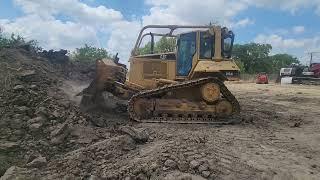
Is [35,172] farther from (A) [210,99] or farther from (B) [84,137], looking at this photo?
(A) [210,99]

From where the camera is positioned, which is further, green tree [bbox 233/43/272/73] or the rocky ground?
green tree [bbox 233/43/272/73]

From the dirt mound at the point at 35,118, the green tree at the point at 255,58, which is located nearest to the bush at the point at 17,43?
the dirt mound at the point at 35,118

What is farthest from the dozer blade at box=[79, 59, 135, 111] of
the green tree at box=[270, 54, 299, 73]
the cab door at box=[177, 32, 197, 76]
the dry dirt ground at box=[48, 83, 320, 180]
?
the green tree at box=[270, 54, 299, 73]

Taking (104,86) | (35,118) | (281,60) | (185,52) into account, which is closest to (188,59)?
(185,52)

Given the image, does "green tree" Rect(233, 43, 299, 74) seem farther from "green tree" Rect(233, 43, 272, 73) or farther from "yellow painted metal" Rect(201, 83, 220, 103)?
"yellow painted metal" Rect(201, 83, 220, 103)

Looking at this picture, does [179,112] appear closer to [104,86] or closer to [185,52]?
[185,52]

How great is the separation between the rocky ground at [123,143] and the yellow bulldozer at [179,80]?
0.61m

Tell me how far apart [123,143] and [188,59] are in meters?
5.11

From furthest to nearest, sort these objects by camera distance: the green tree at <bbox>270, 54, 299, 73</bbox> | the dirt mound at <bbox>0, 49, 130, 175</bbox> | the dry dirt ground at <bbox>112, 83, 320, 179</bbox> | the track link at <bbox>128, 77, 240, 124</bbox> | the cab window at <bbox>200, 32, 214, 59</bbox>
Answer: the green tree at <bbox>270, 54, 299, 73</bbox> → the cab window at <bbox>200, 32, 214, 59</bbox> → the track link at <bbox>128, 77, 240, 124</bbox> → the dirt mound at <bbox>0, 49, 130, 175</bbox> → the dry dirt ground at <bbox>112, 83, 320, 179</bbox>

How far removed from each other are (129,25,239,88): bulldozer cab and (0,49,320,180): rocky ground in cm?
140

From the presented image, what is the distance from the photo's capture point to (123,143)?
9078 mm

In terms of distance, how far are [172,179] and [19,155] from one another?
346cm

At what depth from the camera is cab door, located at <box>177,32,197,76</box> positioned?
13523 mm

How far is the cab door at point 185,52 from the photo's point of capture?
Result: 13.5 metres
